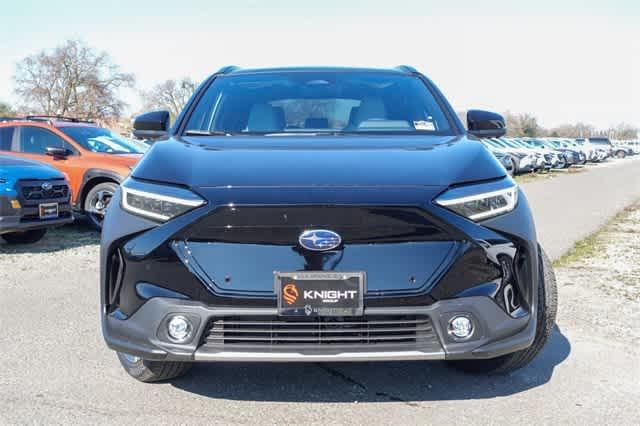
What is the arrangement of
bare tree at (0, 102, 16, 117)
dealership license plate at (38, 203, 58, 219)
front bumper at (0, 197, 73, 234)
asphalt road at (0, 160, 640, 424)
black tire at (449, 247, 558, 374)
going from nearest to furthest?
asphalt road at (0, 160, 640, 424)
black tire at (449, 247, 558, 374)
front bumper at (0, 197, 73, 234)
dealership license plate at (38, 203, 58, 219)
bare tree at (0, 102, 16, 117)

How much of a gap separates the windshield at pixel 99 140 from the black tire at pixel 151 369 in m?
6.96

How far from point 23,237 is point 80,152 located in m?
1.80

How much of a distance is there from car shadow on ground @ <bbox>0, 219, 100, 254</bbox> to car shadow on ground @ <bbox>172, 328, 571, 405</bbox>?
16.6 feet

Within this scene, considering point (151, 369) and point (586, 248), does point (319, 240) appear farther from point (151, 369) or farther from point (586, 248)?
point (586, 248)

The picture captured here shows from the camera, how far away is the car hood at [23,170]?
7.41 meters

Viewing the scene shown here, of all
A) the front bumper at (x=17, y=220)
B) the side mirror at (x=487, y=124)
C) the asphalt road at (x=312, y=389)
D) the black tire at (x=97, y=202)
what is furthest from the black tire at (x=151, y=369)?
the black tire at (x=97, y=202)

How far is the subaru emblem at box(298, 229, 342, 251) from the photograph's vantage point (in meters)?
2.63

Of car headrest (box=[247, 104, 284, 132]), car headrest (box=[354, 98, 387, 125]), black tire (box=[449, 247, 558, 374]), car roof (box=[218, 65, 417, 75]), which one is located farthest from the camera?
car roof (box=[218, 65, 417, 75])

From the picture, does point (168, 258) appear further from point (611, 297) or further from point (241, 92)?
point (611, 297)

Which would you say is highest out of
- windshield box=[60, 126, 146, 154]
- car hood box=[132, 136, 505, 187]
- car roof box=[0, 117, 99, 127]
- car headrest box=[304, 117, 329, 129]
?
car headrest box=[304, 117, 329, 129]

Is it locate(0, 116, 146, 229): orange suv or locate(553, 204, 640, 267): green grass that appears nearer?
locate(553, 204, 640, 267): green grass

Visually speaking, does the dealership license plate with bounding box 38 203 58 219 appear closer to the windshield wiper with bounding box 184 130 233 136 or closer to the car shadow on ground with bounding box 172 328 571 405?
the windshield wiper with bounding box 184 130 233 136

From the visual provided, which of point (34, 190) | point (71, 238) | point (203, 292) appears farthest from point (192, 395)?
point (71, 238)

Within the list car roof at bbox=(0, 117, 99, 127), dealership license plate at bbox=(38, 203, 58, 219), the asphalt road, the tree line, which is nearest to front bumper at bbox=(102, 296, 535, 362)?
the asphalt road
